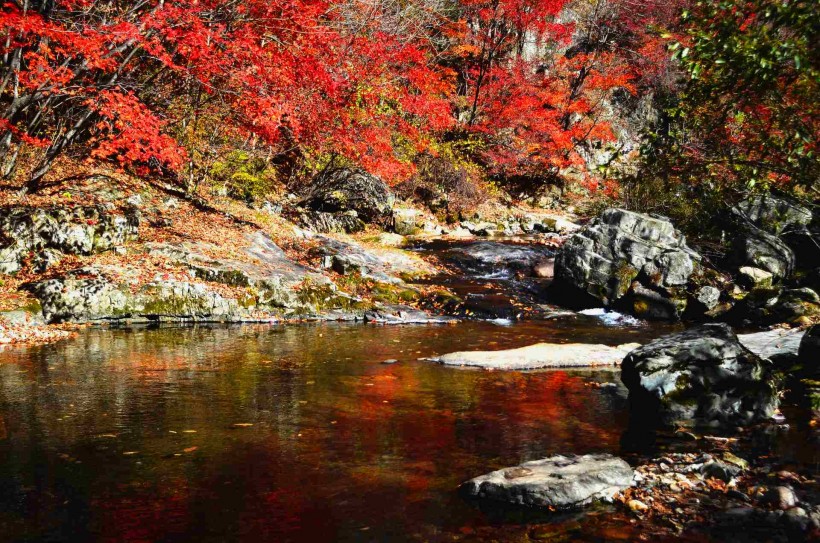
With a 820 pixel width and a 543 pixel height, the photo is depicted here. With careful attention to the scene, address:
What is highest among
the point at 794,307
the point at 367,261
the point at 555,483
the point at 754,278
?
the point at 367,261

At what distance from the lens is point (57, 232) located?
12.6 meters

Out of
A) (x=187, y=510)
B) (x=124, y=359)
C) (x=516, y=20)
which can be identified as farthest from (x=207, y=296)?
(x=516, y=20)

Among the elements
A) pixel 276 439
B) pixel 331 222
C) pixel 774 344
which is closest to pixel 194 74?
pixel 331 222

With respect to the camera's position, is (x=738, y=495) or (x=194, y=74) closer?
(x=738, y=495)

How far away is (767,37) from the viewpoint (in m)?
4.60

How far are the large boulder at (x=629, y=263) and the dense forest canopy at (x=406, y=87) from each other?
190cm

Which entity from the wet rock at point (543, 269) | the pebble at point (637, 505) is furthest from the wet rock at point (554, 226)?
the pebble at point (637, 505)

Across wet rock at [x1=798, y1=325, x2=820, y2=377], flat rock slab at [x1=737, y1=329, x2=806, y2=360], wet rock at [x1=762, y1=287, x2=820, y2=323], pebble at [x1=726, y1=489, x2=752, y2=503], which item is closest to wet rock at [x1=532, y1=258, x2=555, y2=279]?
wet rock at [x1=762, y1=287, x2=820, y2=323]

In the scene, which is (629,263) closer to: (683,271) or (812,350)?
(683,271)

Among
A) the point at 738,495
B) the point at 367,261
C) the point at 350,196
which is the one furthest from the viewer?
the point at 350,196

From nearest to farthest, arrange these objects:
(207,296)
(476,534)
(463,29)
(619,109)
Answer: (476,534)
(207,296)
(463,29)
(619,109)

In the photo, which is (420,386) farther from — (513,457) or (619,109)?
(619,109)

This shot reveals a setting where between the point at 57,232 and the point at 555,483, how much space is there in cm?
1261

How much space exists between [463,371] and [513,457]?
3.43 m
